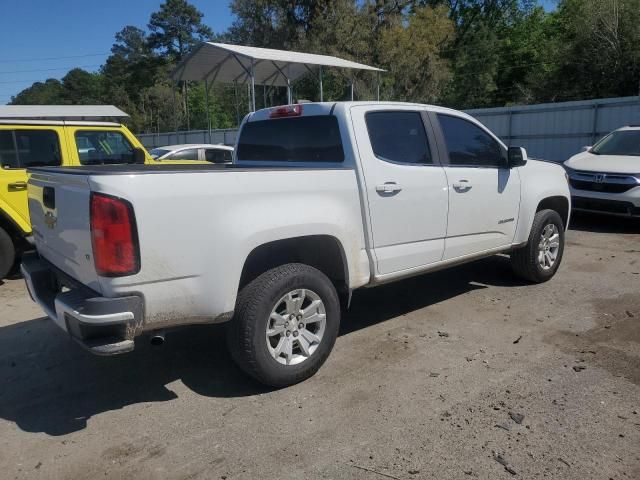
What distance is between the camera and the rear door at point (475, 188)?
468cm

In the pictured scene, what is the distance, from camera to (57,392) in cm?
370

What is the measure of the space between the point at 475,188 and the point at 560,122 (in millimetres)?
13484

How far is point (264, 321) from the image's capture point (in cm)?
336

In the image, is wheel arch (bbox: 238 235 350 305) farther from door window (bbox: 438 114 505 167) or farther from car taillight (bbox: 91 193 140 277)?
door window (bbox: 438 114 505 167)

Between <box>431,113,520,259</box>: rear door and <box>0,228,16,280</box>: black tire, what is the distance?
5045 mm

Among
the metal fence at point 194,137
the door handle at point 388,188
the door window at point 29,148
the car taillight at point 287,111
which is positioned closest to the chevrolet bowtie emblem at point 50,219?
the car taillight at point 287,111

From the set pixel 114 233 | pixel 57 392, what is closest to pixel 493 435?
A: pixel 114 233

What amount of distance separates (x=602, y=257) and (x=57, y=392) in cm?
674

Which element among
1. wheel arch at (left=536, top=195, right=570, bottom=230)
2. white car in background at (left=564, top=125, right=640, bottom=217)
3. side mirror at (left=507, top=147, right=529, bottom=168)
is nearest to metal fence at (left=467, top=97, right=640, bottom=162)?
white car in background at (left=564, top=125, right=640, bottom=217)

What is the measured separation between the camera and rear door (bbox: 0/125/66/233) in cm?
630

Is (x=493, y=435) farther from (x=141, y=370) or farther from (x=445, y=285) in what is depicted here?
(x=445, y=285)

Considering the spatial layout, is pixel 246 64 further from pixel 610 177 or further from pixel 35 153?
pixel 610 177

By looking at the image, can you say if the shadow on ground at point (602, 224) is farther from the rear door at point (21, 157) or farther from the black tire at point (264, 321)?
the rear door at point (21, 157)

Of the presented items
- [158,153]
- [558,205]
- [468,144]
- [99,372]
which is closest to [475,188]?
[468,144]
